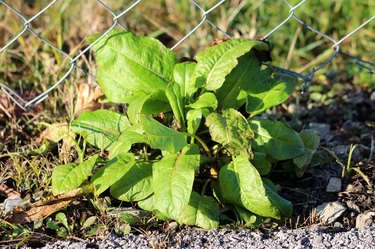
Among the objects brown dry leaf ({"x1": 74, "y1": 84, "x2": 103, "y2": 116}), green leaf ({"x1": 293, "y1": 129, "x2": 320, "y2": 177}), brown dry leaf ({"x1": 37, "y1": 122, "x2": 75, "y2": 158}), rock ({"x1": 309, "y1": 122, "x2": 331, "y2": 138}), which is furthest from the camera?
rock ({"x1": 309, "y1": 122, "x2": 331, "y2": 138})

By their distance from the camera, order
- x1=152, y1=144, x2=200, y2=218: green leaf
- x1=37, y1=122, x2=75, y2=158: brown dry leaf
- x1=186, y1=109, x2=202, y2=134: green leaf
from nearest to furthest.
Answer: x1=152, y1=144, x2=200, y2=218: green leaf
x1=186, y1=109, x2=202, y2=134: green leaf
x1=37, y1=122, x2=75, y2=158: brown dry leaf

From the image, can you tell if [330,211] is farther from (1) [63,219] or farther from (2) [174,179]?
(1) [63,219]

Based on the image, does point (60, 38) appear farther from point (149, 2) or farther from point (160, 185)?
point (160, 185)

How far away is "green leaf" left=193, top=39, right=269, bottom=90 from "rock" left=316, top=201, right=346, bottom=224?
1.81ft

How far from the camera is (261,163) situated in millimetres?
2518

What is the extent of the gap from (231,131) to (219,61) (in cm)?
32

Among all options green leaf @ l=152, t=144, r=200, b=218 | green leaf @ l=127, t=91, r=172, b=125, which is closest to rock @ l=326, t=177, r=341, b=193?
green leaf @ l=152, t=144, r=200, b=218

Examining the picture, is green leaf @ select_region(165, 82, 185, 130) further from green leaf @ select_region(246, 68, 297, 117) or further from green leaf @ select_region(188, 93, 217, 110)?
green leaf @ select_region(246, 68, 297, 117)

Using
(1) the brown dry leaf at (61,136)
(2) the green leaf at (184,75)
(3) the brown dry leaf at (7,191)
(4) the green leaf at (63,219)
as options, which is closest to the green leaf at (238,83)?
(2) the green leaf at (184,75)

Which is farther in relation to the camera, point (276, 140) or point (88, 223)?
point (276, 140)

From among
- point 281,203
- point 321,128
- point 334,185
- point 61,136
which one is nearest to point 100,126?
point 61,136

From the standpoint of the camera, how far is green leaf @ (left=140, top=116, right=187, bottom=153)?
2348 mm

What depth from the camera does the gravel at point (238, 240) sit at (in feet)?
7.64

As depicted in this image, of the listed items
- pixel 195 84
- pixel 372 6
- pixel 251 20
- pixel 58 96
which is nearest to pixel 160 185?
pixel 195 84
